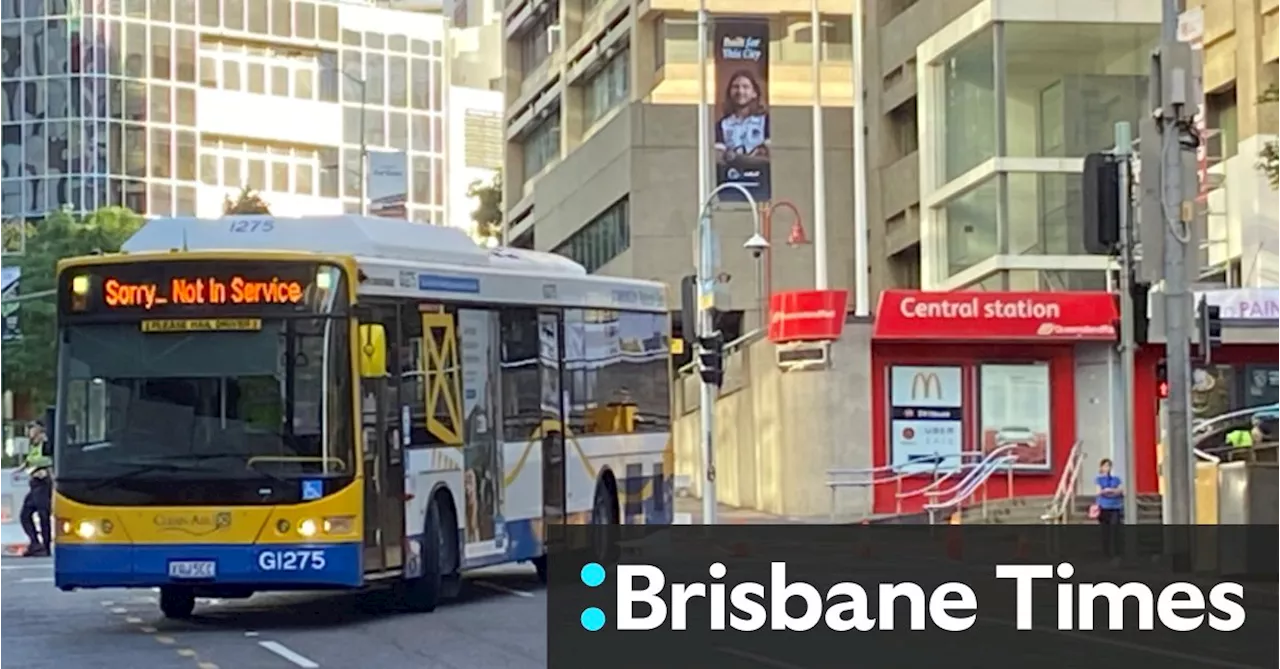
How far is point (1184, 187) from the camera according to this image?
71.4 feet

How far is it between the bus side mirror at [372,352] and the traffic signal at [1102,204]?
7103 mm

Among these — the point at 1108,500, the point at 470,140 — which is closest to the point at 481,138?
the point at 470,140

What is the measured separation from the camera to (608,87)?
7050cm

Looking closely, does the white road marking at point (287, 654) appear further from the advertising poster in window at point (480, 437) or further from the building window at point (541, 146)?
the building window at point (541, 146)

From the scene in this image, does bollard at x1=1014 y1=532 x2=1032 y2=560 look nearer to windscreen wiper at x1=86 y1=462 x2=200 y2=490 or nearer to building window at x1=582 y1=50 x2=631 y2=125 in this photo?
windscreen wiper at x1=86 y1=462 x2=200 y2=490

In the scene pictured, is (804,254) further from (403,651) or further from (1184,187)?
(403,651)

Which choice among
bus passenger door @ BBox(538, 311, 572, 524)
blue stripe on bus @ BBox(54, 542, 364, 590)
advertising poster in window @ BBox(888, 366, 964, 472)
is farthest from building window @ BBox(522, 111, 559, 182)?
blue stripe on bus @ BBox(54, 542, 364, 590)

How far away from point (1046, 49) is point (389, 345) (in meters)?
33.4

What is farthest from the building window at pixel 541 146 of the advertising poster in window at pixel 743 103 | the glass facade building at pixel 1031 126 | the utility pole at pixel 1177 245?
the utility pole at pixel 1177 245

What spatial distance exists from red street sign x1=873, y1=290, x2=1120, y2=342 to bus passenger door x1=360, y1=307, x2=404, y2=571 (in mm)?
23486

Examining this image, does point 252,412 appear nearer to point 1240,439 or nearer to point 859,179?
point 1240,439

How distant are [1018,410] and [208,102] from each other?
227 ft

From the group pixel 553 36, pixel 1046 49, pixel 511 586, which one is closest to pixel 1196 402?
pixel 1046 49

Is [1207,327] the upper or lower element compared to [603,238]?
lower
